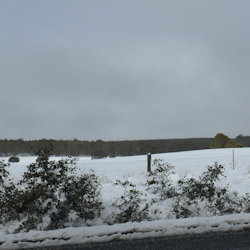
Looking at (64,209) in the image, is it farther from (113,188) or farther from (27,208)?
(113,188)

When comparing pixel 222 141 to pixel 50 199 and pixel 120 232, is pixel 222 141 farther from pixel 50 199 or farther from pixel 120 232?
pixel 120 232

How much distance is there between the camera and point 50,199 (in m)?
5.37

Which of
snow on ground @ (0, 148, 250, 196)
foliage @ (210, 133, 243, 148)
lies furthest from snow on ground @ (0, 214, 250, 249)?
foliage @ (210, 133, 243, 148)

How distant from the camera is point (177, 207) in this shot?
560cm

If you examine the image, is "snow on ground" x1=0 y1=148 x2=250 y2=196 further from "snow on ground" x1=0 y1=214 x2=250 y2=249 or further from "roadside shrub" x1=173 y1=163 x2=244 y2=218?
"snow on ground" x1=0 y1=214 x2=250 y2=249

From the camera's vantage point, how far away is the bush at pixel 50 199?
4.95 metres

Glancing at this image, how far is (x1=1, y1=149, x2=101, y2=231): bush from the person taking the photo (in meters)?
4.95

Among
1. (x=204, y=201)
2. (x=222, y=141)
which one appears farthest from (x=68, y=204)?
(x=222, y=141)

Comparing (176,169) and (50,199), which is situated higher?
(50,199)

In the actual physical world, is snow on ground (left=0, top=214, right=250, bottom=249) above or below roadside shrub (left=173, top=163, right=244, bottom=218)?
above

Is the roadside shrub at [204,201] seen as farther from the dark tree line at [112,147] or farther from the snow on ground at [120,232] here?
the dark tree line at [112,147]

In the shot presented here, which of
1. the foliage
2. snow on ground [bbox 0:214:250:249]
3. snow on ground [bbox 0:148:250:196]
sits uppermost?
the foliage

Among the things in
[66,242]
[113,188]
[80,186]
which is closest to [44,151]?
[80,186]

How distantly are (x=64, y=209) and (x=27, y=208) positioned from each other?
0.77m
